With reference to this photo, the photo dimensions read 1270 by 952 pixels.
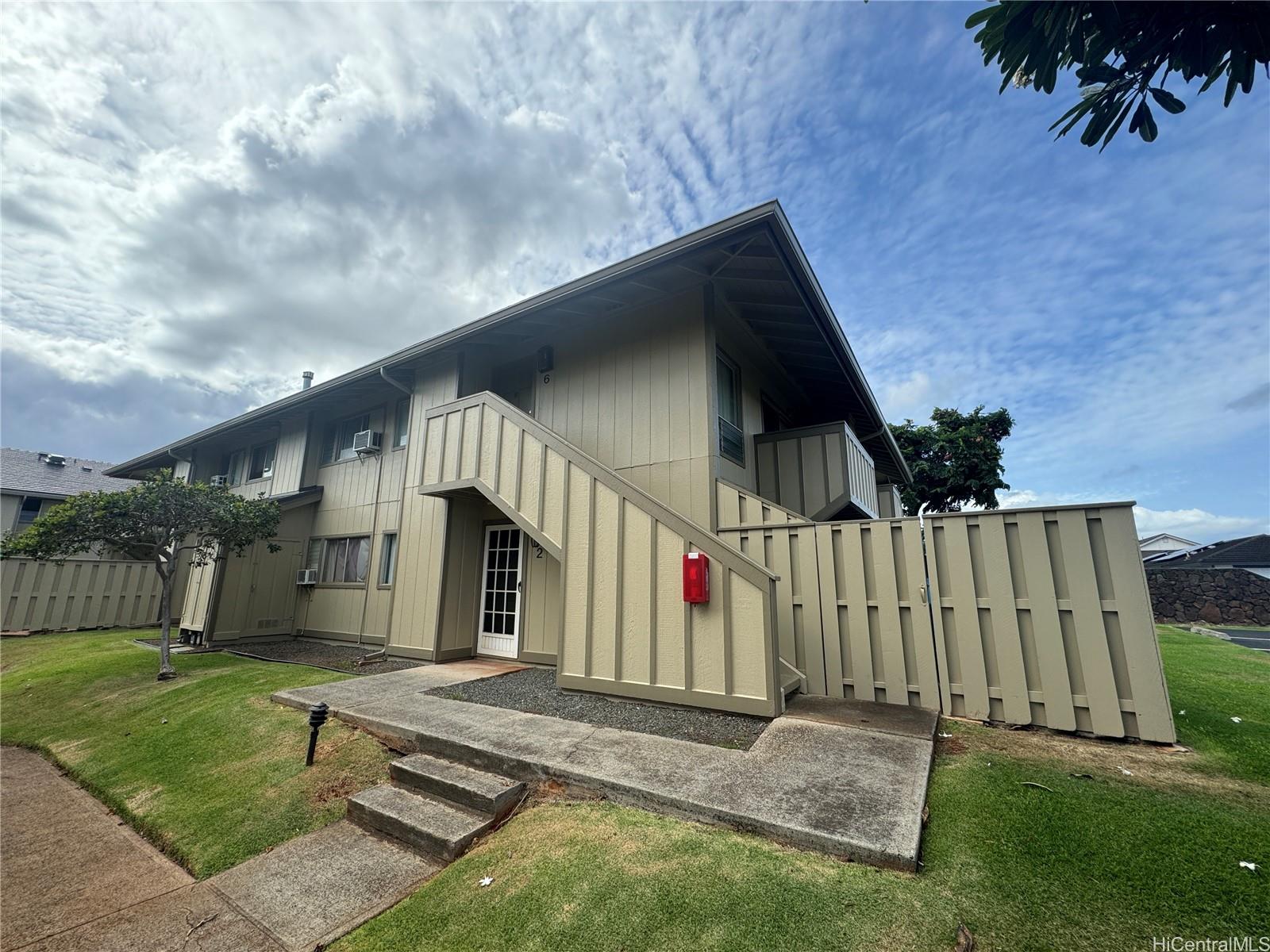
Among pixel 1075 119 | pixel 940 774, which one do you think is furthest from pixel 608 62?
pixel 940 774

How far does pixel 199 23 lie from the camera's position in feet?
21.1

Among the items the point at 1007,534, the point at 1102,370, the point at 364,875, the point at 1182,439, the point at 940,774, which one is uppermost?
the point at 1102,370

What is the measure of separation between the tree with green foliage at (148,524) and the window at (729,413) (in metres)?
9.05

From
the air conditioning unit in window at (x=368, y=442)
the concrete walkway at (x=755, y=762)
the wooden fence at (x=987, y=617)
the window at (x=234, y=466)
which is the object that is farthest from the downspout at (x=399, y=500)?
the window at (x=234, y=466)

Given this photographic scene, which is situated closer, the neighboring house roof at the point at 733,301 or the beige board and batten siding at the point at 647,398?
the neighboring house roof at the point at 733,301

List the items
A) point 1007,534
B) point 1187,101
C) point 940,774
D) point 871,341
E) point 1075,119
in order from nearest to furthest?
1. point 1187,101
2. point 1075,119
3. point 940,774
4. point 1007,534
5. point 871,341

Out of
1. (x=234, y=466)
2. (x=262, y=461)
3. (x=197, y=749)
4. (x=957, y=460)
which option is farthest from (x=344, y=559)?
(x=957, y=460)

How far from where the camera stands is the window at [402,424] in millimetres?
10008

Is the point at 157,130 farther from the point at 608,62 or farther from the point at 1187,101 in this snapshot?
the point at 1187,101

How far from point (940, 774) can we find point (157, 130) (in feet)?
Answer: 43.9

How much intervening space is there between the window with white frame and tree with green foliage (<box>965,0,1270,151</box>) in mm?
11319

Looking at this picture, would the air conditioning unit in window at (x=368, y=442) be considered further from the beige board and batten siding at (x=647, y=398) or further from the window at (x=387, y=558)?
the beige board and batten siding at (x=647, y=398)

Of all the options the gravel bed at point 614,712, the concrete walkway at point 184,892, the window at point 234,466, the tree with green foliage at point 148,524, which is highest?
the window at point 234,466

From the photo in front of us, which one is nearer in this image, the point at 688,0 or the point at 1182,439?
the point at 688,0
